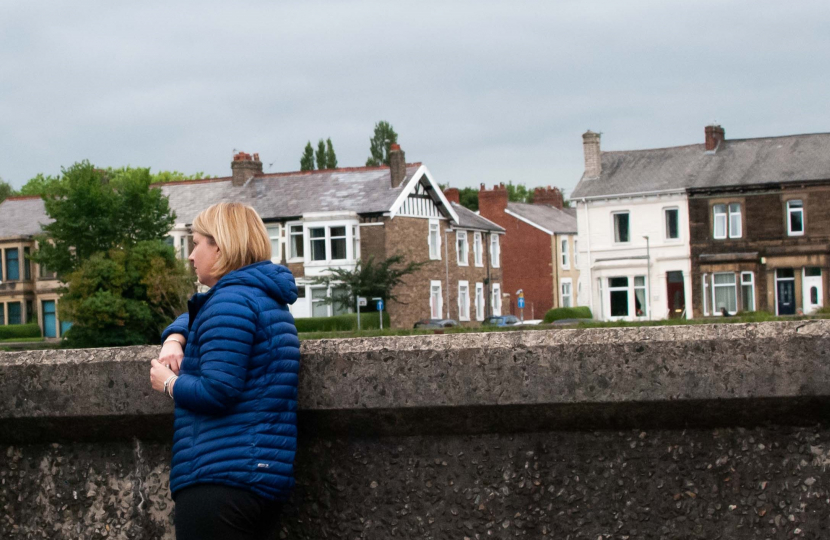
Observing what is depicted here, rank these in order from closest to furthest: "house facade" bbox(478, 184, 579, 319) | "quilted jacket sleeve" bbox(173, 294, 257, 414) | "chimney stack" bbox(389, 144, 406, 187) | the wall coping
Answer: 1. "quilted jacket sleeve" bbox(173, 294, 257, 414)
2. the wall coping
3. "chimney stack" bbox(389, 144, 406, 187)
4. "house facade" bbox(478, 184, 579, 319)

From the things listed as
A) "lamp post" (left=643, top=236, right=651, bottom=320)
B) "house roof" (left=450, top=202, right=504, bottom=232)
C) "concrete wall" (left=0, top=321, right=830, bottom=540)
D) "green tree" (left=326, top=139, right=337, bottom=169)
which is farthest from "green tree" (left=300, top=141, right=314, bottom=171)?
"concrete wall" (left=0, top=321, right=830, bottom=540)

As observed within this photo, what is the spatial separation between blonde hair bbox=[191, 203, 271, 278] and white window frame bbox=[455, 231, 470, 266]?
187ft

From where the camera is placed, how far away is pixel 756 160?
51.6m

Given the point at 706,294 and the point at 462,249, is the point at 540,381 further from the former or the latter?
the point at 462,249

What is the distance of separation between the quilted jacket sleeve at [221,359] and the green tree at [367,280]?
4708 centimetres

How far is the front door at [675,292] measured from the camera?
52406 millimetres

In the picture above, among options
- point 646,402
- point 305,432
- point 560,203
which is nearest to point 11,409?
point 305,432

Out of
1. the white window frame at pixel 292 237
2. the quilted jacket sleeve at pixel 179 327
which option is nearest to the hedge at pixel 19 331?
the white window frame at pixel 292 237

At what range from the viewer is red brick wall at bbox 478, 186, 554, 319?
231 feet

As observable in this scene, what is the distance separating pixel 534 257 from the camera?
70.6m

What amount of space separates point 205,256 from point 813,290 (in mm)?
50537

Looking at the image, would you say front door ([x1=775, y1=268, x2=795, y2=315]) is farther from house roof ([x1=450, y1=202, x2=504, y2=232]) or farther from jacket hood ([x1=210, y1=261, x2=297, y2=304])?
jacket hood ([x1=210, y1=261, x2=297, y2=304])

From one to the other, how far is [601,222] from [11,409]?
5100 cm

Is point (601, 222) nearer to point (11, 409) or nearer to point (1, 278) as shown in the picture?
point (1, 278)
